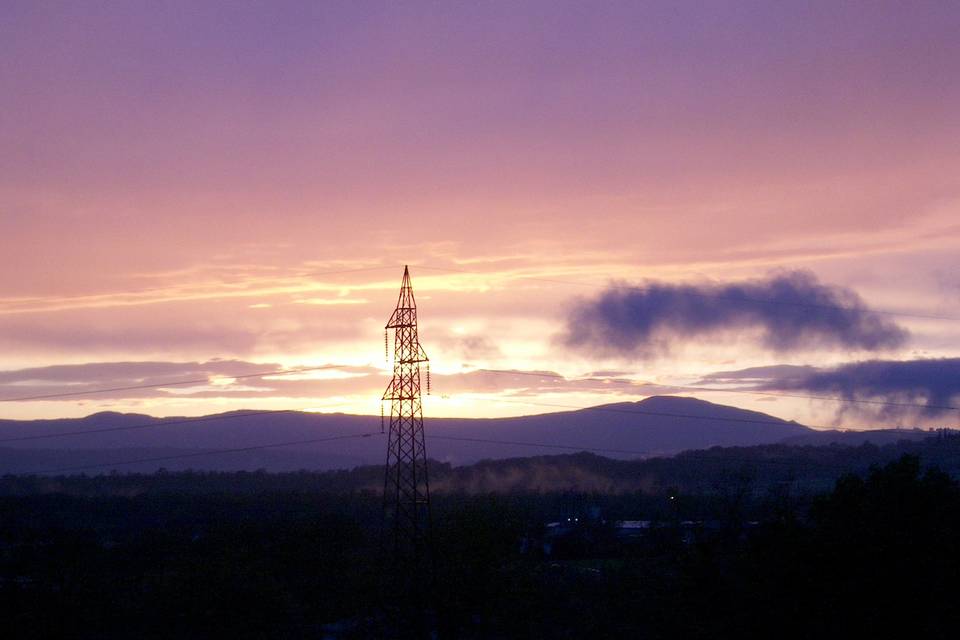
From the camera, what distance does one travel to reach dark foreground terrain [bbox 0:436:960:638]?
30844 millimetres

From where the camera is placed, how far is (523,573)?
142ft

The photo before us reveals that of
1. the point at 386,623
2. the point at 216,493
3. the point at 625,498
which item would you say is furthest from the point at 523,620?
the point at 625,498

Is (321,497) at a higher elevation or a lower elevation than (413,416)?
lower

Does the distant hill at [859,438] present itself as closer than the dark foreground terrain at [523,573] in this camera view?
No

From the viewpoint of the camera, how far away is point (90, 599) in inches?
1437

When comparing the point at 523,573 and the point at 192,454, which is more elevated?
the point at 192,454

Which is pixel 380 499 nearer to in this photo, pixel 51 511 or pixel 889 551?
pixel 51 511

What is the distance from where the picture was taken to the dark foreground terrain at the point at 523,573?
30.8m

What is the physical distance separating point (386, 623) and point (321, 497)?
130 feet

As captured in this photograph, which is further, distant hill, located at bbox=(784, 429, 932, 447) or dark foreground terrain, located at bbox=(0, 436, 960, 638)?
distant hill, located at bbox=(784, 429, 932, 447)

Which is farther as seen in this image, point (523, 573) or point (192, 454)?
point (192, 454)

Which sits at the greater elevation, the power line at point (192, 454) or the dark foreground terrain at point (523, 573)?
the power line at point (192, 454)

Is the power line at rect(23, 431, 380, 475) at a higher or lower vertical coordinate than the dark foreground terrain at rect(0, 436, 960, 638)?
higher

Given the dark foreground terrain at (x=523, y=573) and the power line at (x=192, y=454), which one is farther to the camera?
the power line at (x=192, y=454)
